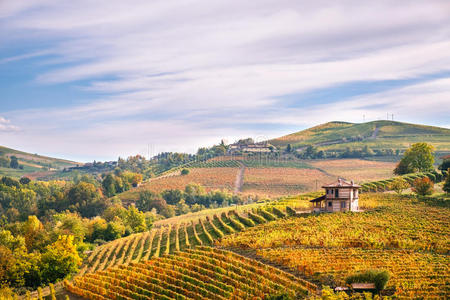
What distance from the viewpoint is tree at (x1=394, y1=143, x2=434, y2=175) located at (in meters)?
96.3

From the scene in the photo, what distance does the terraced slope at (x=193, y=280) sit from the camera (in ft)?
129

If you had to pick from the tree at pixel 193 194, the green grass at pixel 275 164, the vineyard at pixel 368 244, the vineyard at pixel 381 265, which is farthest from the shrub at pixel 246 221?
the green grass at pixel 275 164

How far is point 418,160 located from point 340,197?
132ft


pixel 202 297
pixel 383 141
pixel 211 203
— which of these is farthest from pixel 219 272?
pixel 383 141

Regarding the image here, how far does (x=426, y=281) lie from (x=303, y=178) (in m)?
100

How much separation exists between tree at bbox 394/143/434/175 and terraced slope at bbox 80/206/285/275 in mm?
42071

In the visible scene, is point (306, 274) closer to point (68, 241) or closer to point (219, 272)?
point (219, 272)

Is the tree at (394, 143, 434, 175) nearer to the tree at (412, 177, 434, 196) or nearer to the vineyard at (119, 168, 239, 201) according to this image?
the tree at (412, 177, 434, 196)

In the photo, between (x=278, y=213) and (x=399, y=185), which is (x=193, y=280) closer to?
(x=278, y=213)

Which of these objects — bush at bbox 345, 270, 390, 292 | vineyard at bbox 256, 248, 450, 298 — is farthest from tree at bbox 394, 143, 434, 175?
bush at bbox 345, 270, 390, 292

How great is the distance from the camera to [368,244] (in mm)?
47688

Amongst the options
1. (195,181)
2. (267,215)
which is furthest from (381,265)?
(195,181)

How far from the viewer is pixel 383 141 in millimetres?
183250

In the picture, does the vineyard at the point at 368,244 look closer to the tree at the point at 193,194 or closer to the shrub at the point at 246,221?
the shrub at the point at 246,221
